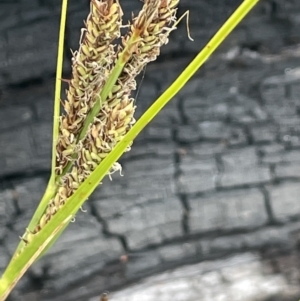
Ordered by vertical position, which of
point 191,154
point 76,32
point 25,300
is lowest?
point 25,300

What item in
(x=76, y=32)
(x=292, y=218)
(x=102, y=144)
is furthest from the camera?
(x=292, y=218)

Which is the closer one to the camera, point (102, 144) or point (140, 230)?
point (102, 144)

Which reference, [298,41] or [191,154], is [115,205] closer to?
[191,154]

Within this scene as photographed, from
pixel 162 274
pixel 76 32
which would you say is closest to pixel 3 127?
pixel 76 32

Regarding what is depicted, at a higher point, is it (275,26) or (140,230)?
(275,26)

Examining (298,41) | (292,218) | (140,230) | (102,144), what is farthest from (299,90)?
(102,144)

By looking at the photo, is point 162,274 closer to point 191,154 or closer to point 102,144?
point 191,154

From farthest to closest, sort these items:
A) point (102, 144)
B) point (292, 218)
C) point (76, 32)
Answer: point (292, 218) → point (76, 32) → point (102, 144)
